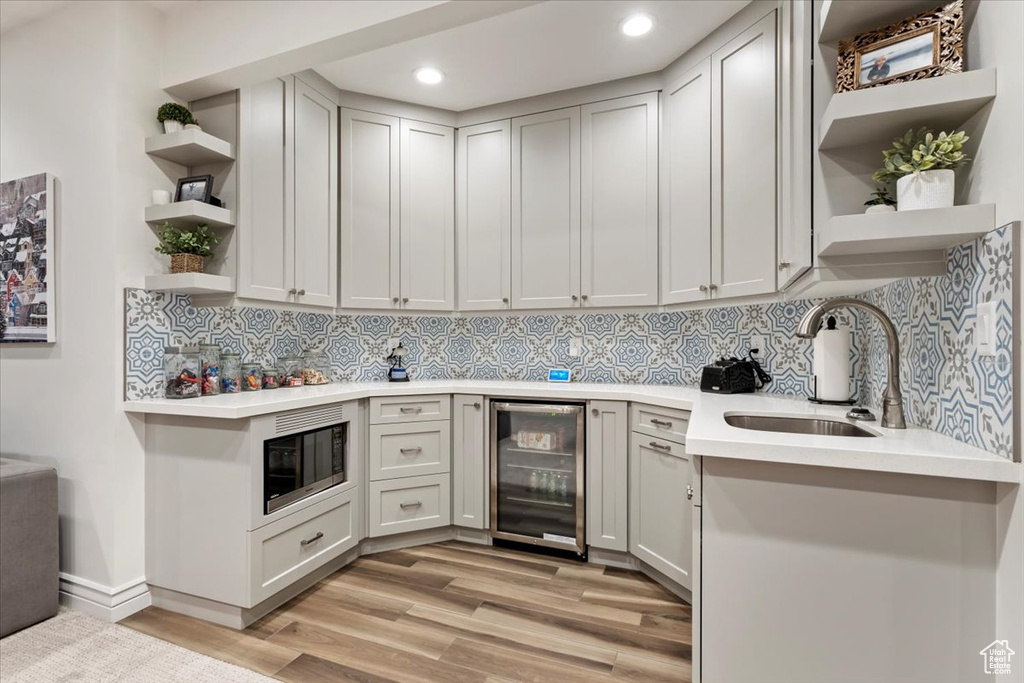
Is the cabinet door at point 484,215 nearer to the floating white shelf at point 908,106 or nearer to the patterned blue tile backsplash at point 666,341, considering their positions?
the patterned blue tile backsplash at point 666,341

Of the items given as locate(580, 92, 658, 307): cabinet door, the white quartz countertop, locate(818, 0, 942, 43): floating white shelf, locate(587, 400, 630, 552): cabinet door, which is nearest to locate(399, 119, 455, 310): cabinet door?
the white quartz countertop

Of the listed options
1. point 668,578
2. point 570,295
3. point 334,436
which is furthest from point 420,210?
point 668,578

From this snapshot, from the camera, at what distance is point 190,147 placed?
2.20 metres

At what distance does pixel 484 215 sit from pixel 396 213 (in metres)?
0.54

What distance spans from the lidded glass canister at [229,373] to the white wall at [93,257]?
1.37ft

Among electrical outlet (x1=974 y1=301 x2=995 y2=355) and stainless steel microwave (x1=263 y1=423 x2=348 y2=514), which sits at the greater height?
electrical outlet (x1=974 y1=301 x2=995 y2=355)

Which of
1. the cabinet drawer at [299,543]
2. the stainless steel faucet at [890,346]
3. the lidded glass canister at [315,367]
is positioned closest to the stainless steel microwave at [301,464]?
the cabinet drawer at [299,543]

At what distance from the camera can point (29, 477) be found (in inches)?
79.4

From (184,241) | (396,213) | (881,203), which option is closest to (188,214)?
(184,241)

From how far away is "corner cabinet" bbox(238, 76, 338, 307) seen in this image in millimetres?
2364

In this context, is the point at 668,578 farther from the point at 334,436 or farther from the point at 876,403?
the point at 334,436

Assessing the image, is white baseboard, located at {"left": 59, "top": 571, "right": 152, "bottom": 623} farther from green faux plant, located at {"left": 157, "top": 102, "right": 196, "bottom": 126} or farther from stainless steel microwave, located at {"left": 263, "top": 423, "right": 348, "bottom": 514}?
green faux plant, located at {"left": 157, "top": 102, "right": 196, "bottom": 126}

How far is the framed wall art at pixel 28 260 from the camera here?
2.24 meters

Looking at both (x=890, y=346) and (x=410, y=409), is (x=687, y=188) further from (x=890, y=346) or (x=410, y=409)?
(x=410, y=409)
